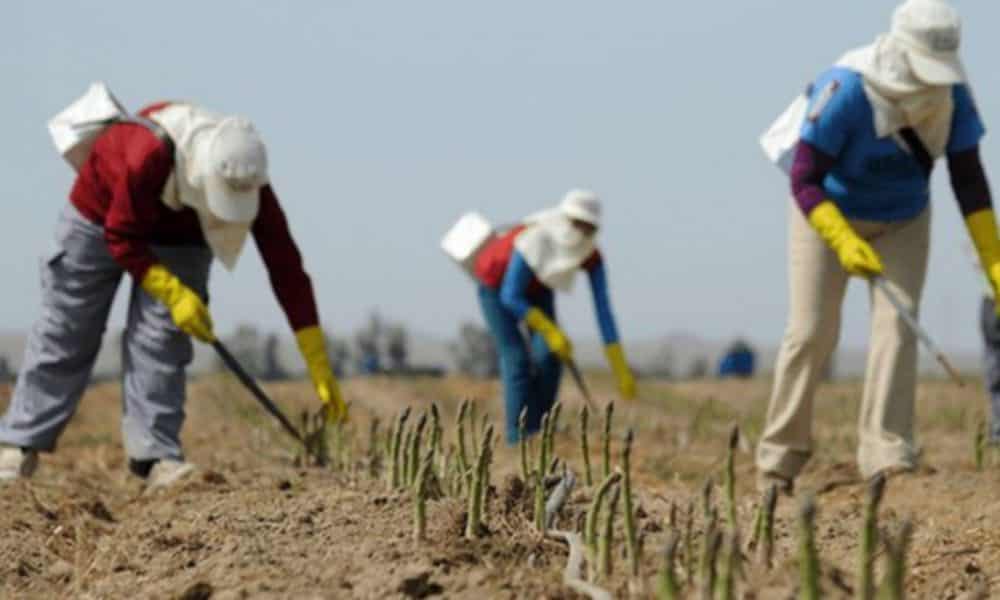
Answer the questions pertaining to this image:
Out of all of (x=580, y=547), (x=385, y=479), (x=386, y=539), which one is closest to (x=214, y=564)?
(x=386, y=539)

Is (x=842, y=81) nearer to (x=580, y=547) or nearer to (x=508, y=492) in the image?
(x=508, y=492)

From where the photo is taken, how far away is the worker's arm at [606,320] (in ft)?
28.0

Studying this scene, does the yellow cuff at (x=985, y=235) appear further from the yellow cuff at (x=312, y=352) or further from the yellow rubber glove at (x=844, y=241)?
the yellow cuff at (x=312, y=352)

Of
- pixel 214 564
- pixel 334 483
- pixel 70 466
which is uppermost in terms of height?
pixel 214 564

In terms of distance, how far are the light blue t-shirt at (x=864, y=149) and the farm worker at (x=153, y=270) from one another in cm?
180

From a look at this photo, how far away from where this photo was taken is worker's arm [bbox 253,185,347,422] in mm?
5566

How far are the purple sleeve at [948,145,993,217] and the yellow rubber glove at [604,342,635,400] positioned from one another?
331 cm

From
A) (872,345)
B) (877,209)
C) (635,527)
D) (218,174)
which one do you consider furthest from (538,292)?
(635,527)

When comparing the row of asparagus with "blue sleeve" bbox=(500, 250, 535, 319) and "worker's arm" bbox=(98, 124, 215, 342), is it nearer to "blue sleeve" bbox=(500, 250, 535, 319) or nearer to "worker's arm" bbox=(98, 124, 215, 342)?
"worker's arm" bbox=(98, 124, 215, 342)

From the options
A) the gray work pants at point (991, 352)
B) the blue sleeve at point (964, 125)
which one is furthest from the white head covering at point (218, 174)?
the gray work pants at point (991, 352)

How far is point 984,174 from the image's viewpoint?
5582 mm

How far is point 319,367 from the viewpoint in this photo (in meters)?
5.75

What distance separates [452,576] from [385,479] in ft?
5.52

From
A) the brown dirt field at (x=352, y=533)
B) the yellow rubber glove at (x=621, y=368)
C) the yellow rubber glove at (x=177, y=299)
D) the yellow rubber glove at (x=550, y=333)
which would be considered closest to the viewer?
the brown dirt field at (x=352, y=533)
